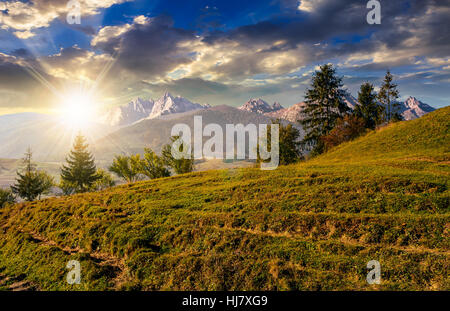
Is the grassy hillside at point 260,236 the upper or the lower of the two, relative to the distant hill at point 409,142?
lower

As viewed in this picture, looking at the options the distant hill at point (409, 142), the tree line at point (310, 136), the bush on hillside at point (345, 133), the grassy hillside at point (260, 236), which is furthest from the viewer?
the tree line at point (310, 136)

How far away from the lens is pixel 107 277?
13.0 metres

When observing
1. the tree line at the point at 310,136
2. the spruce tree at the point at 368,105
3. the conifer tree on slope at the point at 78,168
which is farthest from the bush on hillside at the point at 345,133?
the conifer tree on slope at the point at 78,168

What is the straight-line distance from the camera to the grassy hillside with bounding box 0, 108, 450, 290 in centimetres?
1123

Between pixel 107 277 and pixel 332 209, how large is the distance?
14.9 m

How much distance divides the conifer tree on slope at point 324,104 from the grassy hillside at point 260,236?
38813 mm

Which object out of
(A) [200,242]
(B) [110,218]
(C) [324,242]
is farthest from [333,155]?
(B) [110,218]

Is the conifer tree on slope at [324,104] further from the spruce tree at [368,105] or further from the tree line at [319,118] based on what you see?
the spruce tree at [368,105]

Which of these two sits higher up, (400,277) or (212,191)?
(212,191)

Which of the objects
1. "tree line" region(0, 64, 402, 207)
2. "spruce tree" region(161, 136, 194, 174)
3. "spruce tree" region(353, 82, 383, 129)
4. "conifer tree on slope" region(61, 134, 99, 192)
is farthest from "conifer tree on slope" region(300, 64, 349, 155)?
"conifer tree on slope" region(61, 134, 99, 192)

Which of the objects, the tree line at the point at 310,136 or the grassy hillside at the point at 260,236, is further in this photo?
the tree line at the point at 310,136

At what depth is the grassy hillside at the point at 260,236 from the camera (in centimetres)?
1123

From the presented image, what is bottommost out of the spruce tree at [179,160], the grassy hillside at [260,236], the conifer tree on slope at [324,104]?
the grassy hillside at [260,236]
